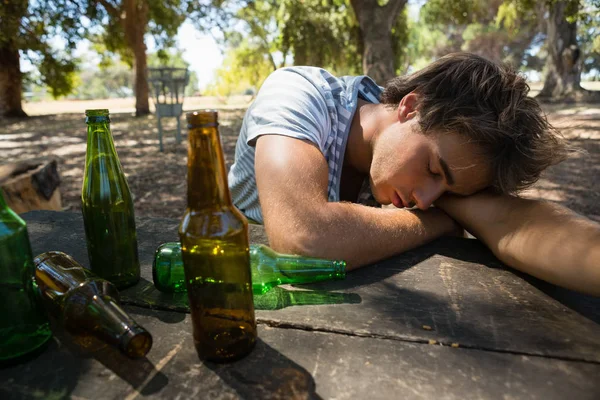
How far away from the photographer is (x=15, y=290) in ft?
2.77

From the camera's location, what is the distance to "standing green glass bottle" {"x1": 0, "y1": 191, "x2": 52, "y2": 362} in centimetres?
84

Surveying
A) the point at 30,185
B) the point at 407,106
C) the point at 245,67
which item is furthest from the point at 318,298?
the point at 245,67

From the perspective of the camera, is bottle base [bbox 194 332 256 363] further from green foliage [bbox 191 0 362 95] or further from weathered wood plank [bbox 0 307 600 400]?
green foliage [bbox 191 0 362 95]

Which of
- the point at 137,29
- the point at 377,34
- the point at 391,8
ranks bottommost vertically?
the point at 377,34

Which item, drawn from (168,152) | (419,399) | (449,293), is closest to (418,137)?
(449,293)

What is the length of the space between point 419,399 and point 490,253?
859mm

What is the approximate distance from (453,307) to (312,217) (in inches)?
17.7

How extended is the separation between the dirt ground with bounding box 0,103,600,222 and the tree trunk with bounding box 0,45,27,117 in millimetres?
3154

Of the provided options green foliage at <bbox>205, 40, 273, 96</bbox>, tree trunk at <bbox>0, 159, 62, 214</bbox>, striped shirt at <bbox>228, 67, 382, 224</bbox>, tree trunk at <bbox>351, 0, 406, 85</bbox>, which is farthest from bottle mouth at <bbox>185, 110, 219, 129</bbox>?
green foliage at <bbox>205, 40, 273, 96</bbox>

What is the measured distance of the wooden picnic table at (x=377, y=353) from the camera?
757mm

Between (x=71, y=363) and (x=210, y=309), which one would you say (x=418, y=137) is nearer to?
(x=210, y=309)

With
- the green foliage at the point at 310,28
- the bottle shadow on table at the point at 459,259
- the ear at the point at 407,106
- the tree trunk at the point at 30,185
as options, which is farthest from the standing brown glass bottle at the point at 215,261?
the green foliage at the point at 310,28

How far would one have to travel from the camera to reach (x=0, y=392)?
76 cm

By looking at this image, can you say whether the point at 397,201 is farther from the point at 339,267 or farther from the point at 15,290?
the point at 15,290
